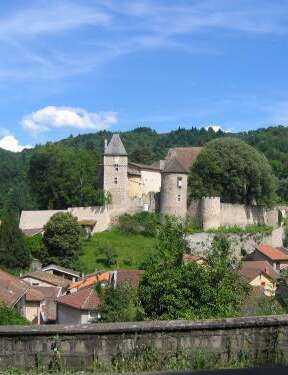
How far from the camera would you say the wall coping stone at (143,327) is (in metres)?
7.67

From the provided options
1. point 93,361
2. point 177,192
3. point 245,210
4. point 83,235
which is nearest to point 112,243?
point 83,235

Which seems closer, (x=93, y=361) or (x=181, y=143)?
(x=93, y=361)

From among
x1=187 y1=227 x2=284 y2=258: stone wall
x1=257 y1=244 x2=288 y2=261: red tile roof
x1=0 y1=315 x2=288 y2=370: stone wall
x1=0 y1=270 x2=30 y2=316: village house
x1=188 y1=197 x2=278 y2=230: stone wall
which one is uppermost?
x1=188 y1=197 x2=278 y2=230: stone wall

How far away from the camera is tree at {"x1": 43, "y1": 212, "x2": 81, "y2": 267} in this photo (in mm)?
49969

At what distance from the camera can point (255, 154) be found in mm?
56938

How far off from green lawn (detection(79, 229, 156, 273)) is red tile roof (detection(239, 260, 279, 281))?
23.5 feet

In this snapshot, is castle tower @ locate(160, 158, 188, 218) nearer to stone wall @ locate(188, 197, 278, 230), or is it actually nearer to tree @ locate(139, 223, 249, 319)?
stone wall @ locate(188, 197, 278, 230)

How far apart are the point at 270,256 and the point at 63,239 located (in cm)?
1664

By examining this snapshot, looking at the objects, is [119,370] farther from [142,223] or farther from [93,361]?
[142,223]

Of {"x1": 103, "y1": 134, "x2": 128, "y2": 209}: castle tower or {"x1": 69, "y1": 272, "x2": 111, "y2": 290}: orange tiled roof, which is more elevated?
{"x1": 103, "y1": 134, "x2": 128, "y2": 209}: castle tower

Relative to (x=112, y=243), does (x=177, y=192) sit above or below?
above

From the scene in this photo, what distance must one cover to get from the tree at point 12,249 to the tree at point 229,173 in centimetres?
1516

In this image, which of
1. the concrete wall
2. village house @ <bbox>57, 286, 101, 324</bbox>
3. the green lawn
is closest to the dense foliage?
village house @ <bbox>57, 286, 101, 324</bbox>

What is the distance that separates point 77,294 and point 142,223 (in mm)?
17201
